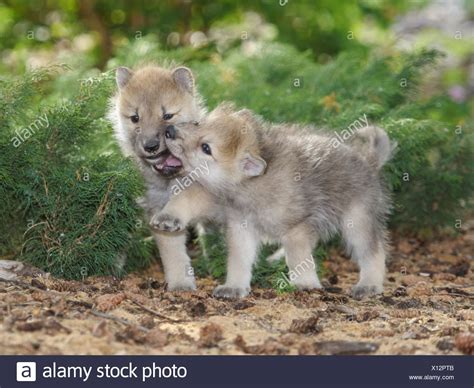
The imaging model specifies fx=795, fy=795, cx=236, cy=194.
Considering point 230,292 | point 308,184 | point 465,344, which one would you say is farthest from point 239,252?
point 465,344

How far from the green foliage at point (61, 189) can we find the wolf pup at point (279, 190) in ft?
1.72

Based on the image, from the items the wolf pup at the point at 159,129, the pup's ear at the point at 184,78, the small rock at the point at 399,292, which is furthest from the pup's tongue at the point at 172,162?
the small rock at the point at 399,292

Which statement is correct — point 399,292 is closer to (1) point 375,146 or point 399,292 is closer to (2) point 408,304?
(2) point 408,304

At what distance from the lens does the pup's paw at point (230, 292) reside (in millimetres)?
5230

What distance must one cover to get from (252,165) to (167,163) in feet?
1.94

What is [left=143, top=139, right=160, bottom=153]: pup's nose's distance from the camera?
5327 millimetres

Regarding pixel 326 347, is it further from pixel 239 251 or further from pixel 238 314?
pixel 239 251

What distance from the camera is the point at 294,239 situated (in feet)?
17.2

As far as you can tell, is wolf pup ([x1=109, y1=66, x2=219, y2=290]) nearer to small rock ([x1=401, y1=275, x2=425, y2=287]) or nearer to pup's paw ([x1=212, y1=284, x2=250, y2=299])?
pup's paw ([x1=212, y1=284, x2=250, y2=299])

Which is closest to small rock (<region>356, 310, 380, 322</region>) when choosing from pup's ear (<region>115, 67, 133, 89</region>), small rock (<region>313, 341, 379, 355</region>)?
small rock (<region>313, 341, 379, 355</region>)

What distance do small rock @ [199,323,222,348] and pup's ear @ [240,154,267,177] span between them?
1.32m

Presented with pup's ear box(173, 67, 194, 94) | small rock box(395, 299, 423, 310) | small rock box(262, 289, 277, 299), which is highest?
pup's ear box(173, 67, 194, 94)

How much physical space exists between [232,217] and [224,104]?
844mm

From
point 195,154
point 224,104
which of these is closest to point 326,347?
point 195,154
